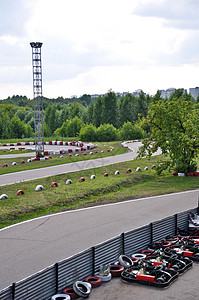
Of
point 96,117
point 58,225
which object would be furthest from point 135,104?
point 58,225

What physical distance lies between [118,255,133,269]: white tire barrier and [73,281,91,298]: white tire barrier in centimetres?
189

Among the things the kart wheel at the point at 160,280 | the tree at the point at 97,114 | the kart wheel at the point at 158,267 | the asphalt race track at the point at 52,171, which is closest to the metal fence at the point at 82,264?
the kart wheel at the point at 158,267

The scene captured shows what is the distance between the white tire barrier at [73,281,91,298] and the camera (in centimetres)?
1036

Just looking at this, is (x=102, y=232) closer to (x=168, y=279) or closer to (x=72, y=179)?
(x=168, y=279)

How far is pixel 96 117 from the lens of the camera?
100 metres

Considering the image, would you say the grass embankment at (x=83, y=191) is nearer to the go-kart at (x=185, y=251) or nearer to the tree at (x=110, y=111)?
the go-kart at (x=185, y=251)

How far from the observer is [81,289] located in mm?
10695

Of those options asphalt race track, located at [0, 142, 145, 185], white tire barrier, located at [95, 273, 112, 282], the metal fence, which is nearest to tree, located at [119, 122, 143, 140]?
asphalt race track, located at [0, 142, 145, 185]

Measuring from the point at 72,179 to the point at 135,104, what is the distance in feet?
273

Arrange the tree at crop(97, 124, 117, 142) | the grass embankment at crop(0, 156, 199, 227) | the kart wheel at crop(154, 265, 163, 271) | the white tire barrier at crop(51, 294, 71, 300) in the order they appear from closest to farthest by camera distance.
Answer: the white tire barrier at crop(51, 294, 71, 300) → the kart wheel at crop(154, 265, 163, 271) → the grass embankment at crop(0, 156, 199, 227) → the tree at crop(97, 124, 117, 142)

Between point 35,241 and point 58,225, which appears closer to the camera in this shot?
point 35,241

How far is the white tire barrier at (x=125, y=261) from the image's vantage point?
1238 cm

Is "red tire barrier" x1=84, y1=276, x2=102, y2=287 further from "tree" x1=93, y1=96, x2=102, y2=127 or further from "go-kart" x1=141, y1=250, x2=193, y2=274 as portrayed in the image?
"tree" x1=93, y1=96, x2=102, y2=127

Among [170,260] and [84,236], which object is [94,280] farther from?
[84,236]
